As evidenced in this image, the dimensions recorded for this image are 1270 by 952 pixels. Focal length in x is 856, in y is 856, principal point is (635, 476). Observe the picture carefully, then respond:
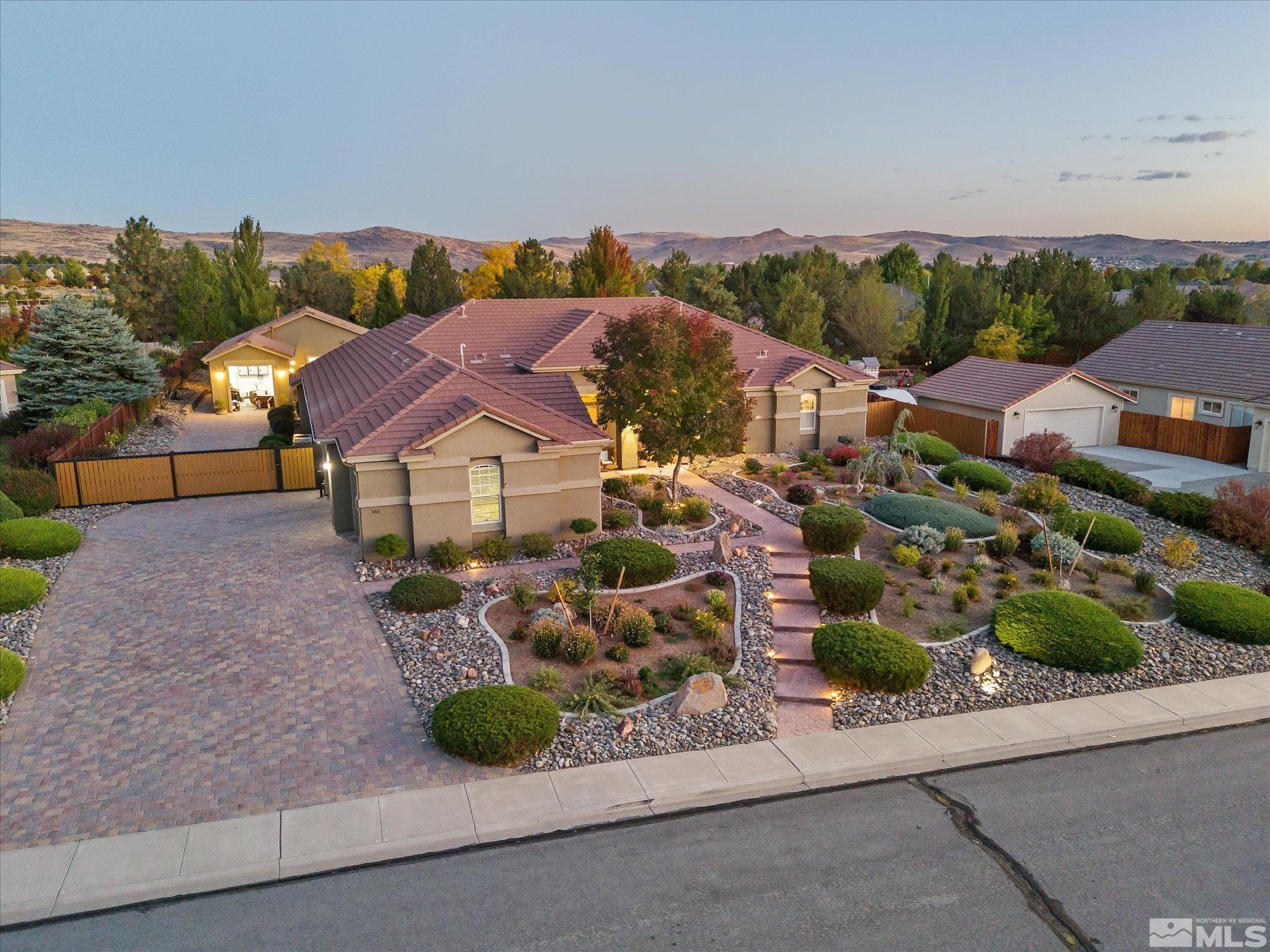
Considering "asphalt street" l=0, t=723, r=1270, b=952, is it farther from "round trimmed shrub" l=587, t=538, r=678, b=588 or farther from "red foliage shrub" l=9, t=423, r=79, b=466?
"red foliage shrub" l=9, t=423, r=79, b=466

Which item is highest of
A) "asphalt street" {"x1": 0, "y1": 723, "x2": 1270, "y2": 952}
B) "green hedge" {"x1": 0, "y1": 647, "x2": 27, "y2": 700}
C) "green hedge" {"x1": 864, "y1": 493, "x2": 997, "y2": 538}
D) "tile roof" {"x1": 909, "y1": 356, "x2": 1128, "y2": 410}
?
"tile roof" {"x1": 909, "y1": 356, "x2": 1128, "y2": 410}

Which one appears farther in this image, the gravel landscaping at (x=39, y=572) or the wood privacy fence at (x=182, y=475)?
the wood privacy fence at (x=182, y=475)

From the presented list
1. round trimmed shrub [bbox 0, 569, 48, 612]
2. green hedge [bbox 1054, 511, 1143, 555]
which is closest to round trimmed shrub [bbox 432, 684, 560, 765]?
round trimmed shrub [bbox 0, 569, 48, 612]

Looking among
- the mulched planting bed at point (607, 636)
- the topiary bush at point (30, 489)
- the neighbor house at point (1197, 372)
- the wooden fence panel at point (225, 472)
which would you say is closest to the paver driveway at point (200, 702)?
the mulched planting bed at point (607, 636)

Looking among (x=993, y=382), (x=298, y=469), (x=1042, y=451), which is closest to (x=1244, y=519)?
(x=1042, y=451)

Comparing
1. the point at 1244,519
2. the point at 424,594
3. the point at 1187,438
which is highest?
the point at 1187,438

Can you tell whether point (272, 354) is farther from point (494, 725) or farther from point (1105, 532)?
point (1105, 532)

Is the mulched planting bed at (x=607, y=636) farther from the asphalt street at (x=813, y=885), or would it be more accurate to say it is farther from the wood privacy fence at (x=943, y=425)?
the wood privacy fence at (x=943, y=425)
